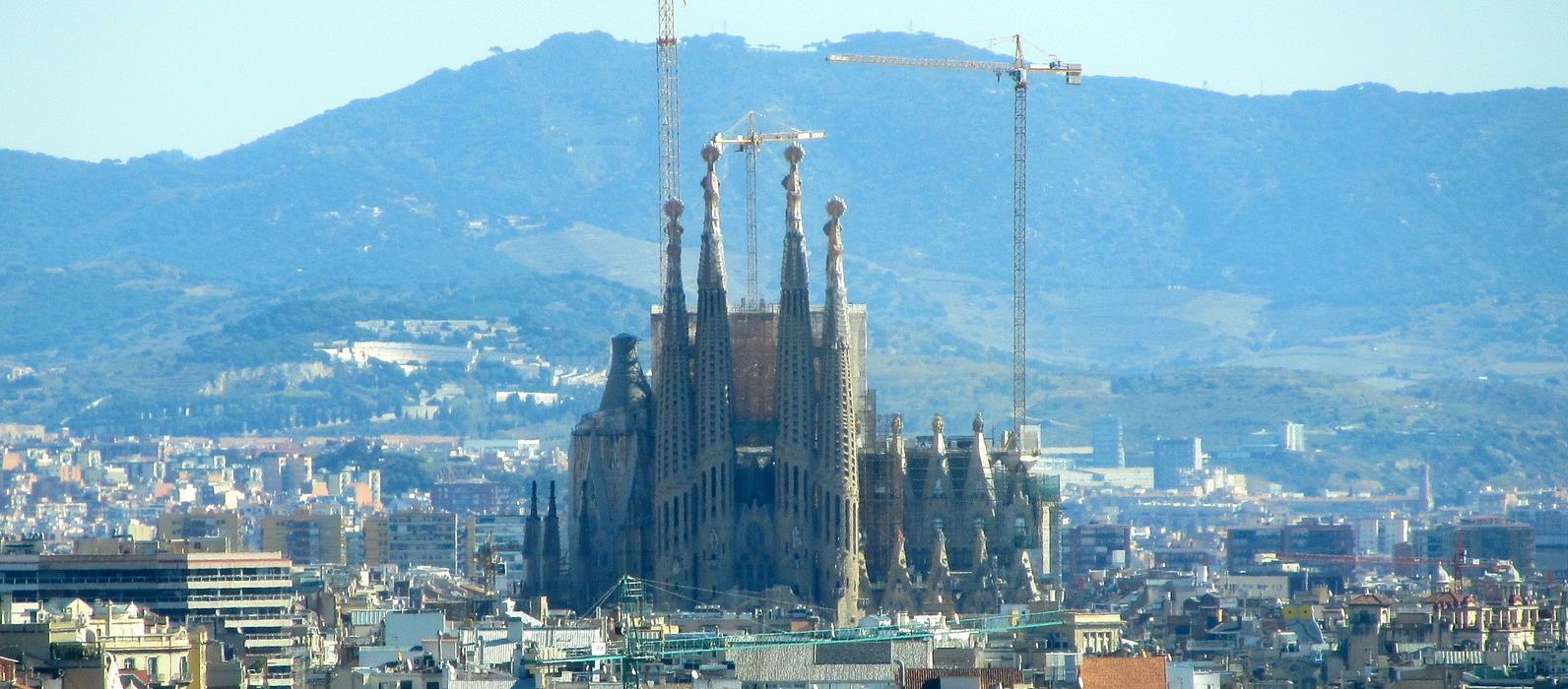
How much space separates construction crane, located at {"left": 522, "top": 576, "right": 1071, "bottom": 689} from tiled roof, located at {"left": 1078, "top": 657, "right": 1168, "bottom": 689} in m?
7.43

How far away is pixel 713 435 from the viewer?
136 meters

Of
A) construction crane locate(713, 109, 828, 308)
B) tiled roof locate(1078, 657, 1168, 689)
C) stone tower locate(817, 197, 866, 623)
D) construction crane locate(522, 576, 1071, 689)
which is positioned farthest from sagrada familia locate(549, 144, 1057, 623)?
tiled roof locate(1078, 657, 1168, 689)

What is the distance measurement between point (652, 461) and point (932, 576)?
395 inches

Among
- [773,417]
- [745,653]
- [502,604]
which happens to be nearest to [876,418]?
[773,417]

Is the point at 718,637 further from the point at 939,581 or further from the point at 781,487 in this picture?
the point at 781,487

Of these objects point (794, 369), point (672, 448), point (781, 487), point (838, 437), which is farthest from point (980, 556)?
point (672, 448)

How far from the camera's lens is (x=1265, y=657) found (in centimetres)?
11100

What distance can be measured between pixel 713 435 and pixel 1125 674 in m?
63.3

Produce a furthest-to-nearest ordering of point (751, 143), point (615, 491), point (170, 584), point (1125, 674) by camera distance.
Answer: point (751, 143) < point (615, 491) < point (170, 584) < point (1125, 674)

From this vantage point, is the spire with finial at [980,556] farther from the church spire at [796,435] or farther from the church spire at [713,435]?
the church spire at [713,435]

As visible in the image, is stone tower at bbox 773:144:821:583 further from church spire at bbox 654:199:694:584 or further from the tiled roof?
the tiled roof

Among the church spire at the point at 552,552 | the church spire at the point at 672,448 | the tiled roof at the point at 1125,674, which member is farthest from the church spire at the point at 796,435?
the tiled roof at the point at 1125,674

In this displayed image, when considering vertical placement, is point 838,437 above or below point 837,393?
below

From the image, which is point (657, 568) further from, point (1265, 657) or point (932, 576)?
point (1265, 657)
